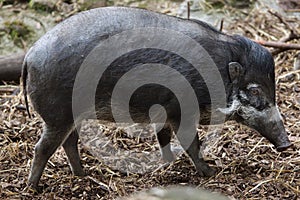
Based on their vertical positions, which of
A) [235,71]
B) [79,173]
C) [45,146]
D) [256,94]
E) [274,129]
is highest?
[235,71]

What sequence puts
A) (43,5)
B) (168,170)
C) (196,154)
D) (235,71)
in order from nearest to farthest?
1. (235,71)
2. (196,154)
3. (168,170)
4. (43,5)

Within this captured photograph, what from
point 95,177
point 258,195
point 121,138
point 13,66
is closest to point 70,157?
point 95,177

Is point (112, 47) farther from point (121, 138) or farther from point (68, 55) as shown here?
point (121, 138)

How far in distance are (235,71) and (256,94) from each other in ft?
0.62

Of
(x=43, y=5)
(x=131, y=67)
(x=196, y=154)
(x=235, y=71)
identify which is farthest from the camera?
(x=43, y=5)

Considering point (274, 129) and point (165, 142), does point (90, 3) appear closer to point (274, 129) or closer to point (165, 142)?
point (165, 142)

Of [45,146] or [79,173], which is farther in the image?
[79,173]

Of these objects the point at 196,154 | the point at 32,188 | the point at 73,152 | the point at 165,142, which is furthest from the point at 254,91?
the point at 32,188

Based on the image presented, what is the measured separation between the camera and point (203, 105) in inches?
129

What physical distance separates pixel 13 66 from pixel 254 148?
6.77ft

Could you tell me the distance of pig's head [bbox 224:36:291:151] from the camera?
3342 millimetres

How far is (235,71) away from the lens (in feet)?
10.8

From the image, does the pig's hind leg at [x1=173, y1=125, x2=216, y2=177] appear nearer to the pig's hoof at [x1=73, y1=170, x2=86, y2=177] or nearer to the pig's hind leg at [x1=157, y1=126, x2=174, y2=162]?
the pig's hind leg at [x1=157, y1=126, x2=174, y2=162]

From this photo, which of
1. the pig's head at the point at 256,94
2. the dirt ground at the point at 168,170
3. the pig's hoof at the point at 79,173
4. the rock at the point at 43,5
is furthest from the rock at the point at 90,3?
the pig's head at the point at 256,94
